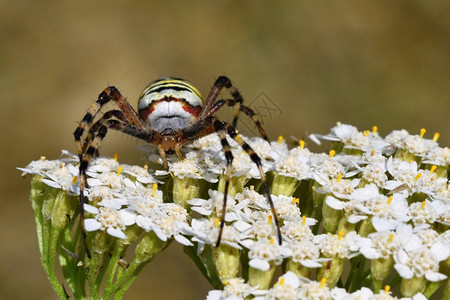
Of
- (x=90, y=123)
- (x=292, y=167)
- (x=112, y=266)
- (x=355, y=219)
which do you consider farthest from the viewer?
(x=90, y=123)

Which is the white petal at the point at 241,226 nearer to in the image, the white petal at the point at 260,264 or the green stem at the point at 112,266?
the white petal at the point at 260,264

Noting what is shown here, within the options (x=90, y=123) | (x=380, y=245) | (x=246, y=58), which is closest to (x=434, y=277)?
(x=380, y=245)

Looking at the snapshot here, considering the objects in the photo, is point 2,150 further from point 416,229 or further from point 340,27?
point 416,229

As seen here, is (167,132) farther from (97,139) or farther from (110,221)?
(110,221)

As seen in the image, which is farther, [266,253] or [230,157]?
[230,157]

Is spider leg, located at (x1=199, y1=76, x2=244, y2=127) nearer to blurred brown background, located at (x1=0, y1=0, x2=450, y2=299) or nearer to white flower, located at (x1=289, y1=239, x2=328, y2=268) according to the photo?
white flower, located at (x1=289, y1=239, x2=328, y2=268)

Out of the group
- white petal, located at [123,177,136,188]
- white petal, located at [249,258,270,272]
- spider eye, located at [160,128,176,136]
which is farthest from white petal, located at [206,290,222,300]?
spider eye, located at [160,128,176,136]

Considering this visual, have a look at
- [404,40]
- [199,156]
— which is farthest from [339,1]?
[199,156]
